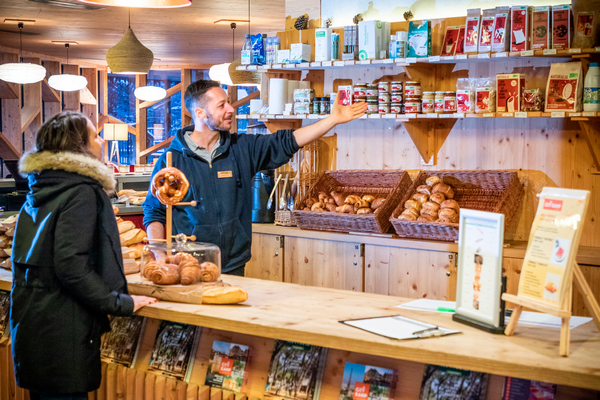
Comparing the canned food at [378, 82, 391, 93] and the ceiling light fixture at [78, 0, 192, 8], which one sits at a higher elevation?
the ceiling light fixture at [78, 0, 192, 8]

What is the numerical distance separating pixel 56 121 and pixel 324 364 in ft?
4.02

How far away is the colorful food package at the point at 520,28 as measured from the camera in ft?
11.6

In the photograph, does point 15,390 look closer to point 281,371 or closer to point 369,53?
point 281,371

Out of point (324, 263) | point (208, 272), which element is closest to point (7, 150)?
point (324, 263)

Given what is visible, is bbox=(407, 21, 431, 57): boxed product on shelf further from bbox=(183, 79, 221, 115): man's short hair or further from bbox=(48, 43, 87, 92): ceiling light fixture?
bbox=(48, 43, 87, 92): ceiling light fixture

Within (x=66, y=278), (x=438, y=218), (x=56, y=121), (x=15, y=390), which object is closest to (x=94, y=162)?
(x=56, y=121)

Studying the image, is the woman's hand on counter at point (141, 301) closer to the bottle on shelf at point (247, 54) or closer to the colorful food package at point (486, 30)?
the colorful food package at point (486, 30)

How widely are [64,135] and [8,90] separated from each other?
8.70m

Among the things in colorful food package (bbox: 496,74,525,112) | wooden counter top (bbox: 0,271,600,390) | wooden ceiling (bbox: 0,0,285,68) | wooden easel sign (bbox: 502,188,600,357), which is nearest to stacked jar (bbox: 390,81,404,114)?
colorful food package (bbox: 496,74,525,112)

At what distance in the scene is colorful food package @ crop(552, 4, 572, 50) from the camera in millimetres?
3412

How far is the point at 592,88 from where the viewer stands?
3.37 metres

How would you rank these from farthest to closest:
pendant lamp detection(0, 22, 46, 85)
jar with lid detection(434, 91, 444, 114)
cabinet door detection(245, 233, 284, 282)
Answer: pendant lamp detection(0, 22, 46, 85) < cabinet door detection(245, 233, 284, 282) < jar with lid detection(434, 91, 444, 114)

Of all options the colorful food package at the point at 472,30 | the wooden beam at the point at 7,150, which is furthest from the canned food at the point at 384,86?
the wooden beam at the point at 7,150

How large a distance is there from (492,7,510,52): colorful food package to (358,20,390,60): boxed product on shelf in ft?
2.35
